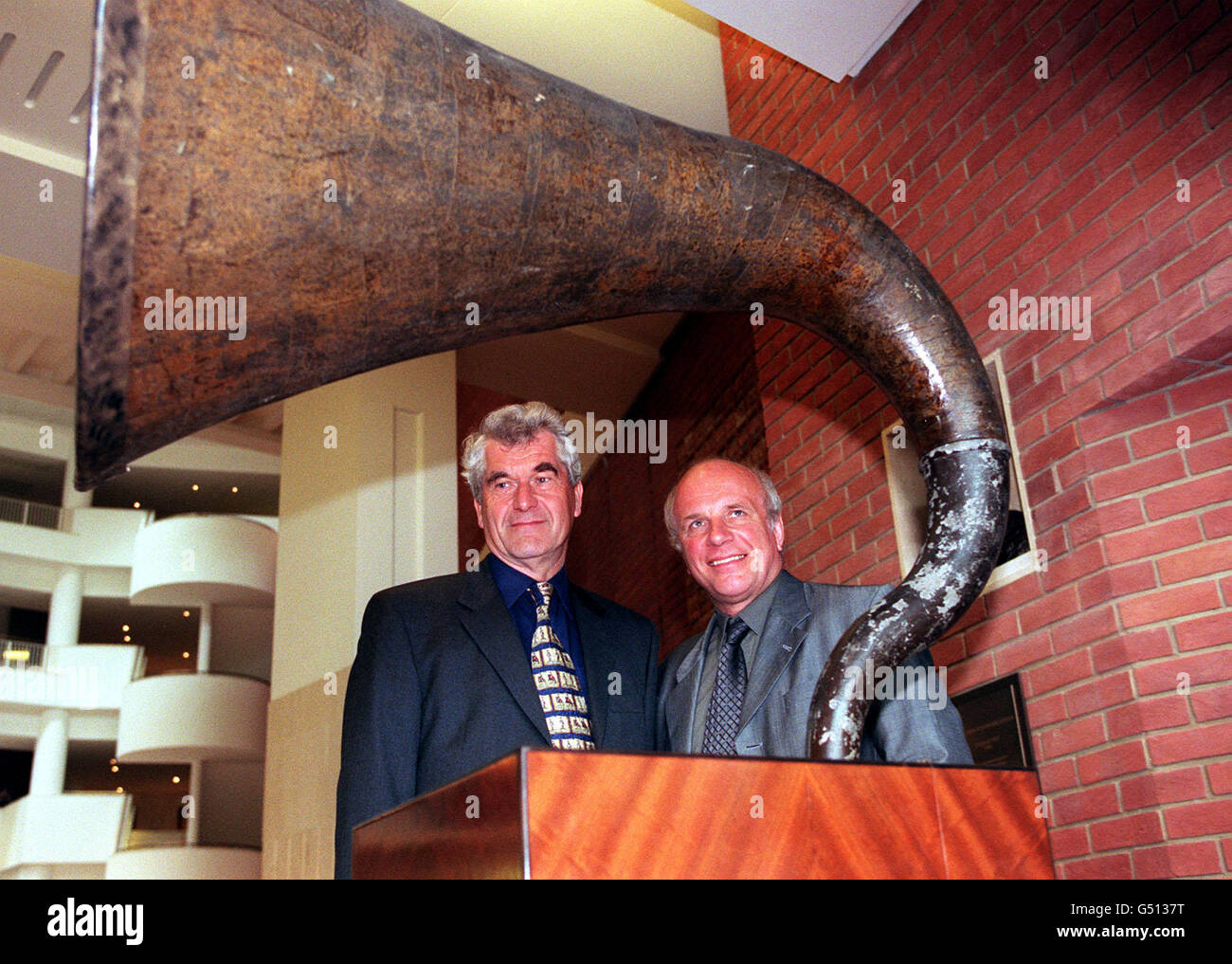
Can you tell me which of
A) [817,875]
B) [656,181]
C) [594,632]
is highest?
[656,181]

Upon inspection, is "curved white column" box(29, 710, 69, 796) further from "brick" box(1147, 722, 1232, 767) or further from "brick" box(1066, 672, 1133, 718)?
"brick" box(1147, 722, 1232, 767)

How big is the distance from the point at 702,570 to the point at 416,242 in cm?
108

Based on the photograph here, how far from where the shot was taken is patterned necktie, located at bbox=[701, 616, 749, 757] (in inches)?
67.6

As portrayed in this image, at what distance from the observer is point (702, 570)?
6.49 ft

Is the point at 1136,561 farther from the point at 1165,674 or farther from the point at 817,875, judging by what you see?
the point at 817,875

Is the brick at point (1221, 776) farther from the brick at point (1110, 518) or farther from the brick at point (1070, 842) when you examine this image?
the brick at point (1110, 518)

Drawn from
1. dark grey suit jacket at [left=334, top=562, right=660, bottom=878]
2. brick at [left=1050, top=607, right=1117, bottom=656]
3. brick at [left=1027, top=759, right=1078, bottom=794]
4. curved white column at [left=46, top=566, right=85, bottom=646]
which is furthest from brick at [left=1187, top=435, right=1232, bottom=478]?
curved white column at [left=46, top=566, right=85, bottom=646]

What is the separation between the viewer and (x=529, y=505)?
2.13 metres

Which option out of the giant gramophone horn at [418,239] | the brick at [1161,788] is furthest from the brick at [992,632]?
the giant gramophone horn at [418,239]

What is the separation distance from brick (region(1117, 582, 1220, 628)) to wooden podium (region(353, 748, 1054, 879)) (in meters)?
1.37

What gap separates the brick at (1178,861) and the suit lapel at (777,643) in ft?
3.16

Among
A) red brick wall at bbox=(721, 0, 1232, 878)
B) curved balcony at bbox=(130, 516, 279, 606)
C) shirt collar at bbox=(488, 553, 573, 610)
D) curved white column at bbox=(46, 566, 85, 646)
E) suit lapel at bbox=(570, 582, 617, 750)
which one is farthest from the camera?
curved white column at bbox=(46, 566, 85, 646)

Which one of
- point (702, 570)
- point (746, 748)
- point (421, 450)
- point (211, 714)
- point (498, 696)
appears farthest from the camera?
point (211, 714)

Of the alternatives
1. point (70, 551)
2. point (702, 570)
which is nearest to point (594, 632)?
point (702, 570)
